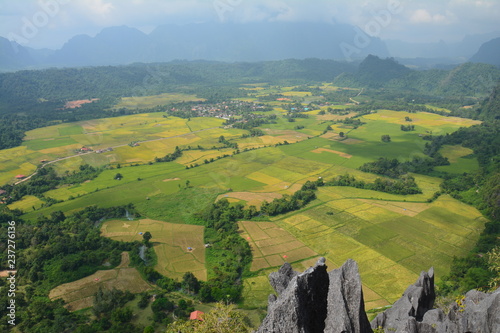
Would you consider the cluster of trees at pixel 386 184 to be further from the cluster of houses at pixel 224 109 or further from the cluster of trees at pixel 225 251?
the cluster of houses at pixel 224 109

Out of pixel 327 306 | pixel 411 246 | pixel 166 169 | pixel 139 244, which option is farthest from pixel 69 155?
pixel 327 306

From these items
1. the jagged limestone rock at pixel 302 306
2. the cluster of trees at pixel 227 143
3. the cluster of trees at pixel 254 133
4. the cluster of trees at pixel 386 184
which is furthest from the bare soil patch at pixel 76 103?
the jagged limestone rock at pixel 302 306

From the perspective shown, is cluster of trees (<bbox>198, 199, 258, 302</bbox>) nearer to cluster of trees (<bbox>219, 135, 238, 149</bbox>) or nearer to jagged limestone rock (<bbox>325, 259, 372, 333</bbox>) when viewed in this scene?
jagged limestone rock (<bbox>325, 259, 372, 333</bbox>)

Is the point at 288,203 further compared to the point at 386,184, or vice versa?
the point at 386,184

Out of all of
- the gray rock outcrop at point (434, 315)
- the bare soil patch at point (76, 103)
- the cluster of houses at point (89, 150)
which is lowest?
the cluster of houses at point (89, 150)

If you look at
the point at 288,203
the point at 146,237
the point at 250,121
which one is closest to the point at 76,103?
the point at 250,121

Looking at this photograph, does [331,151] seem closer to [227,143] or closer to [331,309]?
[227,143]
